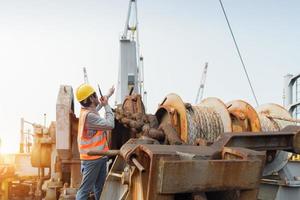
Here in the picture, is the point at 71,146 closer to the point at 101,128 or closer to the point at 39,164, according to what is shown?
the point at 101,128

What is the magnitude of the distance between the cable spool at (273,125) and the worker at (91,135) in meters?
2.08

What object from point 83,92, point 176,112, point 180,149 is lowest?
point 180,149

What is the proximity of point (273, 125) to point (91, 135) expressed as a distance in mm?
2900

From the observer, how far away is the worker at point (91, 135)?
184 inches

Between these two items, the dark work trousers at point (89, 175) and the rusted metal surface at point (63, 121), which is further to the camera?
the rusted metal surface at point (63, 121)

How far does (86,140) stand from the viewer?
4.80 meters

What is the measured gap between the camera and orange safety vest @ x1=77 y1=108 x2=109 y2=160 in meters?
4.71

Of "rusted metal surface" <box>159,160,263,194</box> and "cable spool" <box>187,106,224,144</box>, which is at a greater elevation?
"cable spool" <box>187,106,224,144</box>

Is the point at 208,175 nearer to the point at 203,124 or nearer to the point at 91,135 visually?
the point at 91,135

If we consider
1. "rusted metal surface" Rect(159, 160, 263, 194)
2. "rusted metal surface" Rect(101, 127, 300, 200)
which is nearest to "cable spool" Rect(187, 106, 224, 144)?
"rusted metal surface" Rect(101, 127, 300, 200)

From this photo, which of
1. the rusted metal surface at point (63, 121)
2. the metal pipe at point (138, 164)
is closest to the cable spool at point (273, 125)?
the metal pipe at point (138, 164)

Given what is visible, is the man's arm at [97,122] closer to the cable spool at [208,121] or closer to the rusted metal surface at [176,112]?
the rusted metal surface at [176,112]

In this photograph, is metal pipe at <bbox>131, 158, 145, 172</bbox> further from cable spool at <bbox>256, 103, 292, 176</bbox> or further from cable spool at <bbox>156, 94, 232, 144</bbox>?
cable spool at <bbox>256, 103, 292, 176</bbox>

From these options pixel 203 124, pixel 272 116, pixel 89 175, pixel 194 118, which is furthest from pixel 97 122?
pixel 272 116
